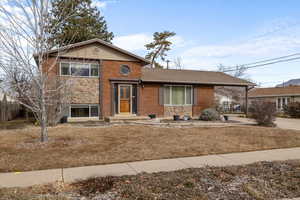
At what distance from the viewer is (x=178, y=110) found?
15.1 m

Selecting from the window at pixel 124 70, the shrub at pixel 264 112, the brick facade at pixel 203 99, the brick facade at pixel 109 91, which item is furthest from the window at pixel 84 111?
the shrub at pixel 264 112

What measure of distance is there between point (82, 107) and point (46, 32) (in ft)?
22.5

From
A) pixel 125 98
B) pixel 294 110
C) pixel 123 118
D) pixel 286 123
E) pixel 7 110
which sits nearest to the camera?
pixel 123 118

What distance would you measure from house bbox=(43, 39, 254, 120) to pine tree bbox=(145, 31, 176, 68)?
17422 millimetres

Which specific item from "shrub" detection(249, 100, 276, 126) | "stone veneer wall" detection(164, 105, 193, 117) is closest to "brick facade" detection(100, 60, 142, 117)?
"stone veneer wall" detection(164, 105, 193, 117)

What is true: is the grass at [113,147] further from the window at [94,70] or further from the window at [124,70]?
the window at [124,70]

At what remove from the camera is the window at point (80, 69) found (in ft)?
40.2

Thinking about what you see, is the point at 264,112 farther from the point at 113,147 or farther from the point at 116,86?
the point at 113,147

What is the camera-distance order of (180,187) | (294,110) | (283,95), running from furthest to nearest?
1. (283,95)
2. (294,110)
3. (180,187)

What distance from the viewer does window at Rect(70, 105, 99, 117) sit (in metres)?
12.6

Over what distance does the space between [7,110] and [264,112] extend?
55.2ft

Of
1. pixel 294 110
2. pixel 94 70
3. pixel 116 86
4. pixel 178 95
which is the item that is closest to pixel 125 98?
pixel 116 86

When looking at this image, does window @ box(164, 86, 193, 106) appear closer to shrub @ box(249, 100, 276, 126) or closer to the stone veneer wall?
the stone veneer wall

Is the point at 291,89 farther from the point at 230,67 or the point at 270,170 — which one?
the point at 270,170
